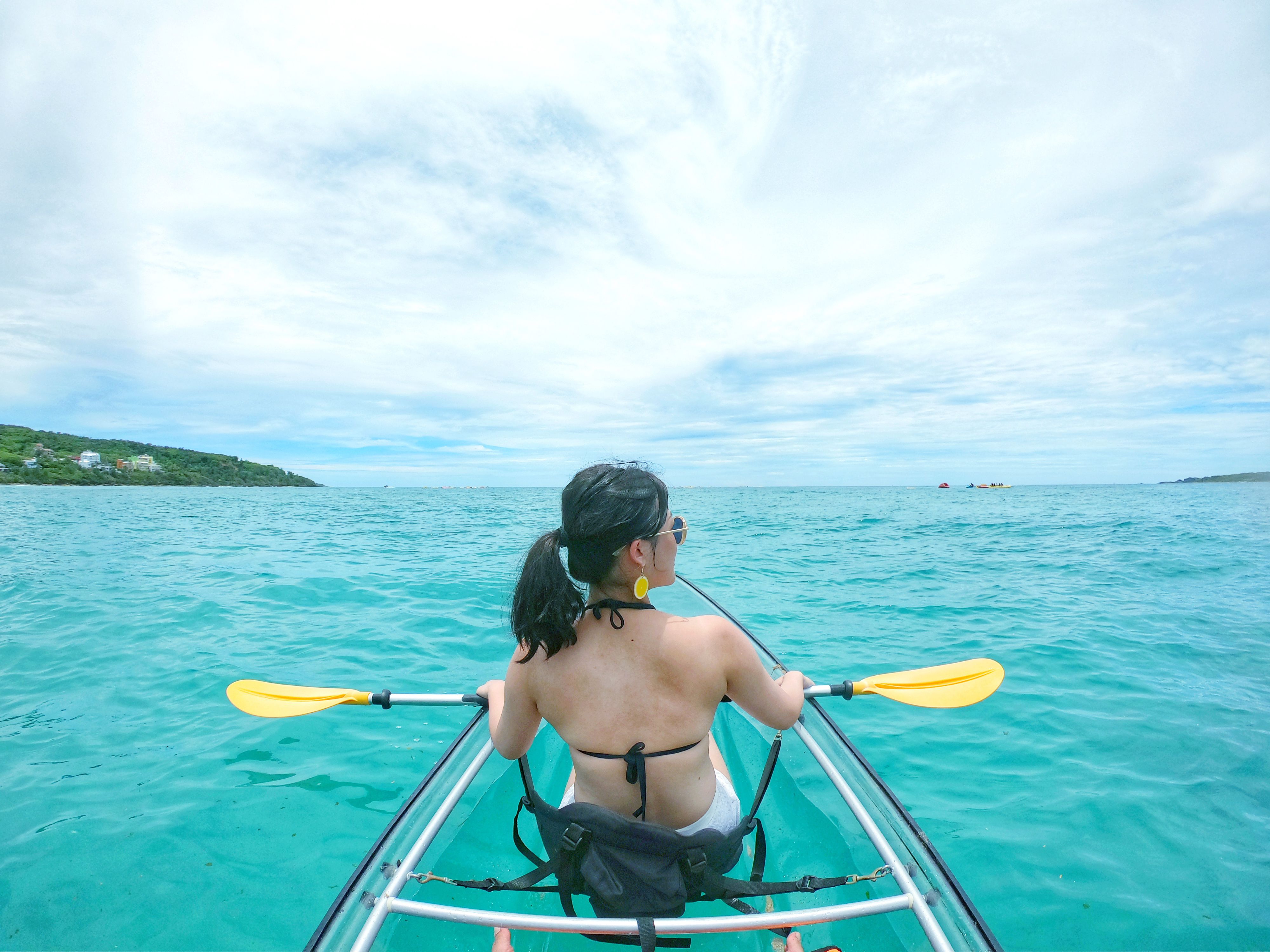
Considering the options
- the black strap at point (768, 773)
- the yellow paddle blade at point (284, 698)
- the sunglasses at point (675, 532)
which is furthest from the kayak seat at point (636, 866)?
the yellow paddle blade at point (284, 698)

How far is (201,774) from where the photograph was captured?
3623 millimetres

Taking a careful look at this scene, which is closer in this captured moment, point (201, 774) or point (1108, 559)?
point (201, 774)

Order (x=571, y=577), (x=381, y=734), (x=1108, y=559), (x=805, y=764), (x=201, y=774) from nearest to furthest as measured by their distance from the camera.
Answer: (x=571, y=577) < (x=805, y=764) < (x=201, y=774) < (x=381, y=734) < (x=1108, y=559)

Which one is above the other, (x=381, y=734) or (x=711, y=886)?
(x=711, y=886)

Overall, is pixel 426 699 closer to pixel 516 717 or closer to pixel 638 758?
pixel 516 717

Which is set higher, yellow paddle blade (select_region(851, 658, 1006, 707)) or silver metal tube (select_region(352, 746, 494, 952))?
yellow paddle blade (select_region(851, 658, 1006, 707))

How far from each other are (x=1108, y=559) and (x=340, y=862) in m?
16.2

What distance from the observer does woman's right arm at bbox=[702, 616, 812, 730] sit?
1.56m

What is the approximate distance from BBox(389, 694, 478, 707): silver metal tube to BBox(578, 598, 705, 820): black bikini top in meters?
1.53

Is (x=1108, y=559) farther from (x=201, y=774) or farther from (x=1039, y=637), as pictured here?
(x=201, y=774)

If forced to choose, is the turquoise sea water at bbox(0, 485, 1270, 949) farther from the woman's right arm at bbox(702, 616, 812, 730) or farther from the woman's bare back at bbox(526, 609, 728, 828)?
the woman's right arm at bbox(702, 616, 812, 730)

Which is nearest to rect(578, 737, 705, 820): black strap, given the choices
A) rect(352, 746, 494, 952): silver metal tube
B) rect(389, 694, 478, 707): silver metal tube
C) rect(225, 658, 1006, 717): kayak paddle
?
rect(352, 746, 494, 952): silver metal tube

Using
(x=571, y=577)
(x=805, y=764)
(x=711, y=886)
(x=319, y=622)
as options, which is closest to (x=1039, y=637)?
(x=805, y=764)

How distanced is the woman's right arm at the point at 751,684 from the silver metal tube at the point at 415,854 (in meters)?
1.36
